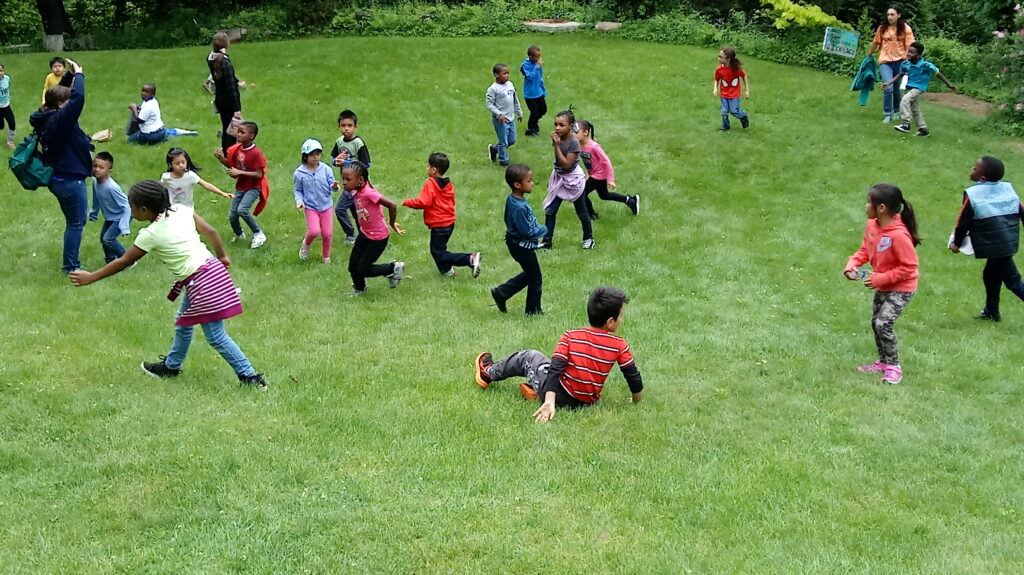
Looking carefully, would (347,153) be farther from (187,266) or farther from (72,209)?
(187,266)

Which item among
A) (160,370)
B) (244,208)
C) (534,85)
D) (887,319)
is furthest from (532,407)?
(534,85)

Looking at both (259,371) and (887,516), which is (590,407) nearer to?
(887,516)

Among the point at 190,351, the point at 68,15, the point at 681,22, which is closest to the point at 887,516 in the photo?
the point at 190,351

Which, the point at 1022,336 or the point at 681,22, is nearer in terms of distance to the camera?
the point at 1022,336

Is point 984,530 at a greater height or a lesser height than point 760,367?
greater

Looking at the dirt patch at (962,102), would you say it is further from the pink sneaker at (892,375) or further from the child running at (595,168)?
the pink sneaker at (892,375)

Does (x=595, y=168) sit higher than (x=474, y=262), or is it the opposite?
(x=595, y=168)

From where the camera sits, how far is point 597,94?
64.0 ft

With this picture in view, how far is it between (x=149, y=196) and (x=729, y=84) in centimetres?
1268

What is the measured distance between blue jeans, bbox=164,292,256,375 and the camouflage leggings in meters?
5.81

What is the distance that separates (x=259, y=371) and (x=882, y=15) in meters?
22.5

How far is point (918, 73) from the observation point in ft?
53.7

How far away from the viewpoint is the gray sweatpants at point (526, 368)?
7.18 metres

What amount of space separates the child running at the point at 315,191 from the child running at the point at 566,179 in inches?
119
